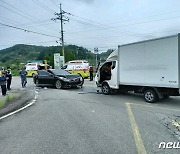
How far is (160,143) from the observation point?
185 inches

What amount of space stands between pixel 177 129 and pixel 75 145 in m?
2.90

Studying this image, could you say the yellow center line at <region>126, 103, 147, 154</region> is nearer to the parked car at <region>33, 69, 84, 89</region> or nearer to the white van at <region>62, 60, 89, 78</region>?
the parked car at <region>33, 69, 84, 89</region>

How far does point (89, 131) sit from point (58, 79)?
1138 cm

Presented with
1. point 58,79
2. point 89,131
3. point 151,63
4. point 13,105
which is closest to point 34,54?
point 58,79

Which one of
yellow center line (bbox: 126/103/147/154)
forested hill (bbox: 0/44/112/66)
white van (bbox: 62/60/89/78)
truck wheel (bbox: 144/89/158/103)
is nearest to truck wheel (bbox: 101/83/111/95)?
truck wheel (bbox: 144/89/158/103)

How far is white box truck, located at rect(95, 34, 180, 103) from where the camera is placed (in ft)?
29.2

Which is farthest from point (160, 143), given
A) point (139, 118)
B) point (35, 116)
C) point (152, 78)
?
point (152, 78)

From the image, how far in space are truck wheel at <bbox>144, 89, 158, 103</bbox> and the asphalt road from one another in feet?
5.41

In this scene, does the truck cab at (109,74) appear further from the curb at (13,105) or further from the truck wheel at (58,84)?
the curb at (13,105)

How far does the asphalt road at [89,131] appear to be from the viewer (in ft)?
14.7

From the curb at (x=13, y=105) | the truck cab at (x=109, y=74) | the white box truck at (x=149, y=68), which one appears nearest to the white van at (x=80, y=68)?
the truck cab at (x=109, y=74)

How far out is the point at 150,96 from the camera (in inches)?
396

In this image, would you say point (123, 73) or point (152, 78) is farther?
point (123, 73)

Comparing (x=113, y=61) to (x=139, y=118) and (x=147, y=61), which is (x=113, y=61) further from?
(x=139, y=118)
